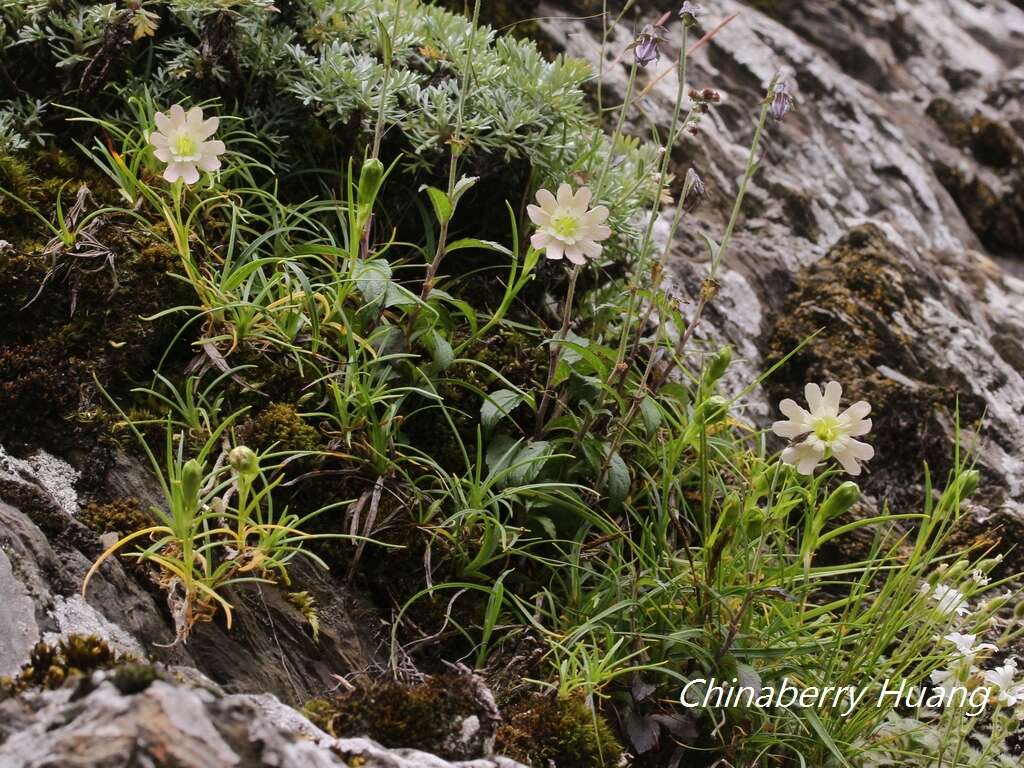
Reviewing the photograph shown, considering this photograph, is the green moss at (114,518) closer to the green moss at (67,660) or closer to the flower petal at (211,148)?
the green moss at (67,660)

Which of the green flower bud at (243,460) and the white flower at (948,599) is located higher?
the white flower at (948,599)

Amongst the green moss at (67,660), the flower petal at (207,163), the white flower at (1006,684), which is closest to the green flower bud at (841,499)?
the white flower at (1006,684)

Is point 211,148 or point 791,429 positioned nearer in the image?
point 791,429

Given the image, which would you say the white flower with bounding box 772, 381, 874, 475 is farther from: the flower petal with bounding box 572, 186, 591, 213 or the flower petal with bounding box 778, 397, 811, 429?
the flower petal with bounding box 572, 186, 591, 213

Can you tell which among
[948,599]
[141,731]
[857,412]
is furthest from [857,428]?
[141,731]

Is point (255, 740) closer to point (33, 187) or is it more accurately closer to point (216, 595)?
point (216, 595)

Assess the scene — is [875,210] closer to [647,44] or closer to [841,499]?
[647,44]

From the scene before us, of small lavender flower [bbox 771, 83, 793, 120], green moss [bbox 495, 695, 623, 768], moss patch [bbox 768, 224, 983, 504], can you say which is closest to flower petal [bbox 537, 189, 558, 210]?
small lavender flower [bbox 771, 83, 793, 120]
